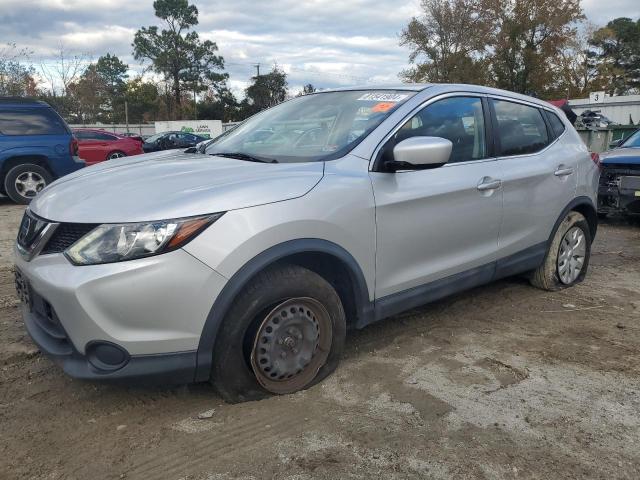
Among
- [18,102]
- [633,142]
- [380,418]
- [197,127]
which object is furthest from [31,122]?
[197,127]

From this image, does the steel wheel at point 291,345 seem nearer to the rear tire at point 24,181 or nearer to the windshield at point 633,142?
the windshield at point 633,142

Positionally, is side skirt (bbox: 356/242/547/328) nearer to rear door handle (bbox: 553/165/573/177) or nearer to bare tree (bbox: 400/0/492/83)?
rear door handle (bbox: 553/165/573/177)

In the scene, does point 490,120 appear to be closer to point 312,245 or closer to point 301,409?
point 312,245

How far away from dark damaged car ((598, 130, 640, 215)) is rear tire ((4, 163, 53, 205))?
28.9 ft

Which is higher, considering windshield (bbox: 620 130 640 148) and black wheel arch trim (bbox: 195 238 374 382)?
windshield (bbox: 620 130 640 148)

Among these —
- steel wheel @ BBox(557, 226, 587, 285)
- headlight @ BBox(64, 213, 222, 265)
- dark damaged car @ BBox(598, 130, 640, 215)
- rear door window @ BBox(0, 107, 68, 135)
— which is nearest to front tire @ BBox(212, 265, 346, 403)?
headlight @ BBox(64, 213, 222, 265)

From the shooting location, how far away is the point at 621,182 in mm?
7848

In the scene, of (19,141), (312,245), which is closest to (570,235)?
(312,245)

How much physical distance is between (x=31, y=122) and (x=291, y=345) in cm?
861

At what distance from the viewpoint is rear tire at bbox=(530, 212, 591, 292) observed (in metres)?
4.80

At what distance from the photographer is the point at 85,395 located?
3.03 metres

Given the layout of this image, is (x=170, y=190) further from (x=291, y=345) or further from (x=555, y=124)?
(x=555, y=124)

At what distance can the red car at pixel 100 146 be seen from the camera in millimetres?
18328

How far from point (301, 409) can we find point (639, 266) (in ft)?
15.5
